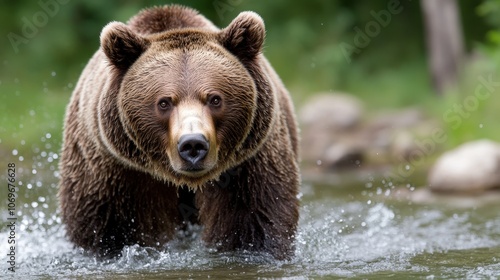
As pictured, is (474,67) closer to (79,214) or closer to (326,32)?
(326,32)

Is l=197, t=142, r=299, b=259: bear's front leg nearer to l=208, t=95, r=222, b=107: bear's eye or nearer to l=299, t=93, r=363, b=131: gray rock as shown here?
l=208, t=95, r=222, b=107: bear's eye

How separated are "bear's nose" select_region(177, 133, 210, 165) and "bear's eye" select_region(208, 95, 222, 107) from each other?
0.45 meters

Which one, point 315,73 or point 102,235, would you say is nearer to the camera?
point 102,235

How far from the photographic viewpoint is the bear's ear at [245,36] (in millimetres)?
5918

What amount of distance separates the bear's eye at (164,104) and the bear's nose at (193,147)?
423 millimetres

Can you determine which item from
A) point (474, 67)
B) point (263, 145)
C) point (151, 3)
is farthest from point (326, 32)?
point (263, 145)

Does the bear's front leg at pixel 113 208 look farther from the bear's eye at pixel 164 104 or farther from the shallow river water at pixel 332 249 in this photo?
the bear's eye at pixel 164 104

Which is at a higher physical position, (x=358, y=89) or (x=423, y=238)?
(x=358, y=89)

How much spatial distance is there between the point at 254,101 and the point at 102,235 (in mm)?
1475

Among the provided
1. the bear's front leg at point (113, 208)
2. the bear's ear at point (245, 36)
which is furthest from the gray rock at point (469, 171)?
the bear's ear at point (245, 36)

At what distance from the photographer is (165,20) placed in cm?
664

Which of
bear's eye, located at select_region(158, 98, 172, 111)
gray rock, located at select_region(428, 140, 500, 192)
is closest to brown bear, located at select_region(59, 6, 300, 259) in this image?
bear's eye, located at select_region(158, 98, 172, 111)

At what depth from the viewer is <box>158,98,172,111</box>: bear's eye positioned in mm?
5613

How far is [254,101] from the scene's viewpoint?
587 centimetres
